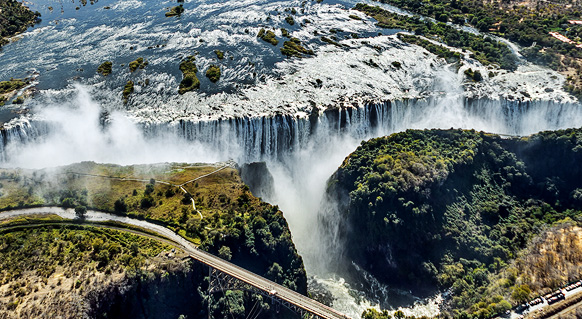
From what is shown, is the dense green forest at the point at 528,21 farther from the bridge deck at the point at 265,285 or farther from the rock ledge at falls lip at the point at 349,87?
the bridge deck at the point at 265,285

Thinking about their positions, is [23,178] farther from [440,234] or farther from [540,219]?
[540,219]

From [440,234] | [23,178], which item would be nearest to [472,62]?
[440,234]

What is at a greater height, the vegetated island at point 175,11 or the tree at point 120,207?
the vegetated island at point 175,11

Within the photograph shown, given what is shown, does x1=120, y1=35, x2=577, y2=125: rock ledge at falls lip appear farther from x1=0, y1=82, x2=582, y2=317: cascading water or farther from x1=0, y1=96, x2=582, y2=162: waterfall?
x1=0, y1=82, x2=582, y2=317: cascading water

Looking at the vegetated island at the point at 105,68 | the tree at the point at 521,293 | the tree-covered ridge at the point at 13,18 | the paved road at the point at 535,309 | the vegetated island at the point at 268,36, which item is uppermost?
the tree-covered ridge at the point at 13,18

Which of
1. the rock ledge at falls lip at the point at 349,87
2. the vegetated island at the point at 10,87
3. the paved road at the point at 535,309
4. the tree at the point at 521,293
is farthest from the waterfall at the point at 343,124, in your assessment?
the paved road at the point at 535,309

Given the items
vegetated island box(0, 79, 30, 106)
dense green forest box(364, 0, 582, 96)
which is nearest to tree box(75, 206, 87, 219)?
vegetated island box(0, 79, 30, 106)
